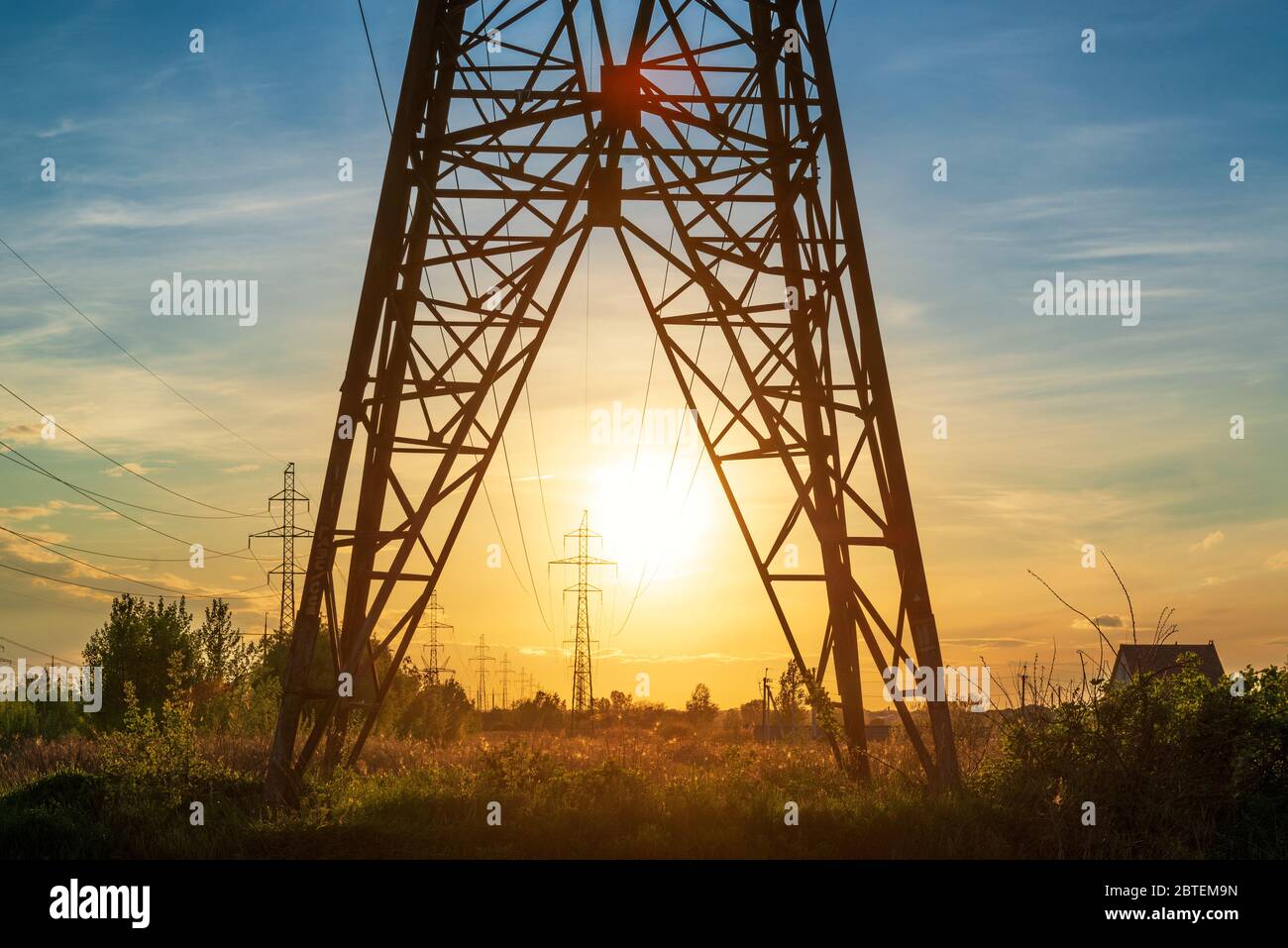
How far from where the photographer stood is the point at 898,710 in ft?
44.2

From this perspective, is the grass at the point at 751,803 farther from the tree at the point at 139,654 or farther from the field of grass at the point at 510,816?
the tree at the point at 139,654

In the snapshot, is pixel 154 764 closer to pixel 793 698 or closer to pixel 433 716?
pixel 793 698

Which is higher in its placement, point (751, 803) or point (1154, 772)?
point (1154, 772)

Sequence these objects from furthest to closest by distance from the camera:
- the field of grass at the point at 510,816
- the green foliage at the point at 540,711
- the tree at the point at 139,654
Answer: the green foliage at the point at 540,711, the tree at the point at 139,654, the field of grass at the point at 510,816

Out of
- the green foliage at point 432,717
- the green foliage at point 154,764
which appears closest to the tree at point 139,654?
the green foliage at point 432,717

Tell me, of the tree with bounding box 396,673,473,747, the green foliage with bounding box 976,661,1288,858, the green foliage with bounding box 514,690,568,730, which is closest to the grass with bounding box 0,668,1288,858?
the green foliage with bounding box 976,661,1288,858

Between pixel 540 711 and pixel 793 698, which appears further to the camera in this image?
pixel 540 711

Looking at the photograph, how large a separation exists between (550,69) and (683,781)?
32.0 ft

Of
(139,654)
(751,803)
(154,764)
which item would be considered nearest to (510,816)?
(751,803)

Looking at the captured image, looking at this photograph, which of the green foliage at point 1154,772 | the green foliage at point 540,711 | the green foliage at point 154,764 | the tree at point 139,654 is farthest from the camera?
the green foliage at point 540,711

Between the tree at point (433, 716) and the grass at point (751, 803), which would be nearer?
the grass at point (751, 803)

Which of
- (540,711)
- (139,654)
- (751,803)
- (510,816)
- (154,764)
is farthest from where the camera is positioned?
(540,711)

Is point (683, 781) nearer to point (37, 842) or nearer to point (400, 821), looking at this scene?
point (400, 821)
